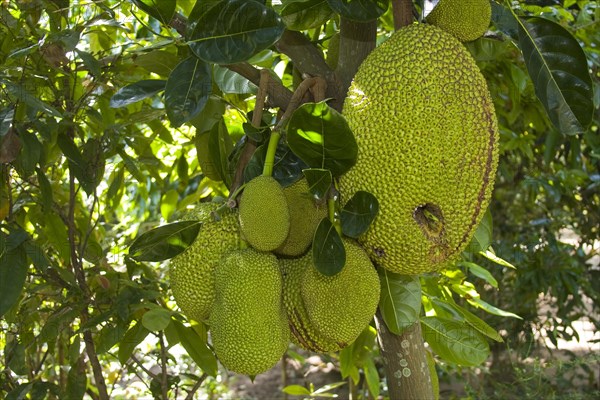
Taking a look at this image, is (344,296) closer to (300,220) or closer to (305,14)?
(300,220)

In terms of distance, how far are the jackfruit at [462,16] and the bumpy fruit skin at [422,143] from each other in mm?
21

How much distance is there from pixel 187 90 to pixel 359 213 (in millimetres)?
217

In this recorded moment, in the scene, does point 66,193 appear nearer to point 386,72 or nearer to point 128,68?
point 128,68

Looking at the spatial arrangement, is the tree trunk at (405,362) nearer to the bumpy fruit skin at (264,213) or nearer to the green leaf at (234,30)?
the bumpy fruit skin at (264,213)

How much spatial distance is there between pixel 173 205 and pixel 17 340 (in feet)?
1.57

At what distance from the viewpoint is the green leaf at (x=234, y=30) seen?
0.70 metres

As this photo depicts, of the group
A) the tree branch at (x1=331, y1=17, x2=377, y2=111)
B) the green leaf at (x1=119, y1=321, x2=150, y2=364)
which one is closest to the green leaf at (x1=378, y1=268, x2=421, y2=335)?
the tree branch at (x1=331, y1=17, x2=377, y2=111)

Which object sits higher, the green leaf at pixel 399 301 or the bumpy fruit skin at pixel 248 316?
the bumpy fruit skin at pixel 248 316

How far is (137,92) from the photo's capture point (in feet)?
2.77

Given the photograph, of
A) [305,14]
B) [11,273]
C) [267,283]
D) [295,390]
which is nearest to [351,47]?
[305,14]

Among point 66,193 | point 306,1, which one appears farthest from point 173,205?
point 306,1

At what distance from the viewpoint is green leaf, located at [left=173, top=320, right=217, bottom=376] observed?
1.17m

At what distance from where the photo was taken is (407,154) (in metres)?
0.70

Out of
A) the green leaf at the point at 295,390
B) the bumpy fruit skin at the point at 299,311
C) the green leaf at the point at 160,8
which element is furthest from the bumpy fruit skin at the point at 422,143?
the green leaf at the point at 295,390
